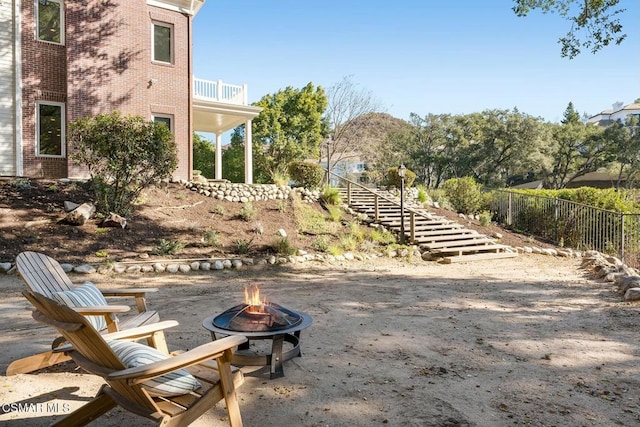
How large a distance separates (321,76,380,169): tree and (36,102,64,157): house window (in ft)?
65.6

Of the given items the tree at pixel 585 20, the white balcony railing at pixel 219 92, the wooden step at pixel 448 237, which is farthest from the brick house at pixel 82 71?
the tree at pixel 585 20

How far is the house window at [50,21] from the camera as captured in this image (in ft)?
46.3

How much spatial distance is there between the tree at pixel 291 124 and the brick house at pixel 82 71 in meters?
13.6

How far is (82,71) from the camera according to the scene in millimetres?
14461

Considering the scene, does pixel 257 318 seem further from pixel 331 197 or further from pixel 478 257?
pixel 331 197

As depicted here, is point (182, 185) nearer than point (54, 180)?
No

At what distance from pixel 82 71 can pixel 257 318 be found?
13.9 meters

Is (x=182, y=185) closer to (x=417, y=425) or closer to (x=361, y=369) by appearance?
(x=361, y=369)

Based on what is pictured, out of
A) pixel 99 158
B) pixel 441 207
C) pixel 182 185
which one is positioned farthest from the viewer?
pixel 441 207

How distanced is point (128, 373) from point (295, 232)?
1064cm

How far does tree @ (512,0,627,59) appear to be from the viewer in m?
11.5

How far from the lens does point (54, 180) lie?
522 inches

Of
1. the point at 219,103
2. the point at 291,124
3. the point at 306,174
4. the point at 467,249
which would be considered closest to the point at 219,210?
the point at 306,174

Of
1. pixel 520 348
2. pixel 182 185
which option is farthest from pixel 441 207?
pixel 520 348
